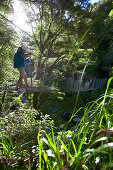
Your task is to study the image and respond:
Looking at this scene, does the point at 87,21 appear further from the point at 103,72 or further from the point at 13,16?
the point at 103,72

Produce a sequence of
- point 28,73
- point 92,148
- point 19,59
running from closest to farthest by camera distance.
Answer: point 92,148
point 19,59
point 28,73

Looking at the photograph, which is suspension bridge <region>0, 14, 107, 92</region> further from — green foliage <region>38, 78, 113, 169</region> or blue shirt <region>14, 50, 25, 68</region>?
green foliage <region>38, 78, 113, 169</region>

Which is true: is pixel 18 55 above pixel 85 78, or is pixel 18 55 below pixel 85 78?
above

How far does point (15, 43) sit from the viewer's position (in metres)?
4.28

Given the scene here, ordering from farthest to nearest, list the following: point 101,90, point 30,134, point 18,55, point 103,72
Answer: point 103,72, point 101,90, point 18,55, point 30,134

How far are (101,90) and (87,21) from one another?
12.2 feet

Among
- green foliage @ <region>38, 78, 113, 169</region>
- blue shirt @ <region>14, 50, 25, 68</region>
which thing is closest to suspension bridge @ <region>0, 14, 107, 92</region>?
blue shirt @ <region>14, 50, 25, 68</region>

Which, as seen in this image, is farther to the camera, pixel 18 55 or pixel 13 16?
pixel 13 16

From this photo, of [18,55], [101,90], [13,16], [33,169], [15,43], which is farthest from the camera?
[101,90]

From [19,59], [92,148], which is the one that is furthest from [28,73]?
[92,148]

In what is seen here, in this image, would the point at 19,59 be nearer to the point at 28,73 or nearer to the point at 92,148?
the point at 28,73

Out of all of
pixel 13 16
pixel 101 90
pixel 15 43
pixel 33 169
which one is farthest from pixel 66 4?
pixel 33 169

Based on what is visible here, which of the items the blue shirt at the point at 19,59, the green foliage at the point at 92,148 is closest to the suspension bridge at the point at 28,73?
the blue shirt at the point at 19,59

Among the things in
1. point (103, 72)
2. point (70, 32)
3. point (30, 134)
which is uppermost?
point (70, 32)
